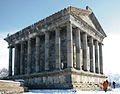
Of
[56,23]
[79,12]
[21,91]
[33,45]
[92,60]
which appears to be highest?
[79,12]

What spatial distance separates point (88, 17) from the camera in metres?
26.5

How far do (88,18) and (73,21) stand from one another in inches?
233

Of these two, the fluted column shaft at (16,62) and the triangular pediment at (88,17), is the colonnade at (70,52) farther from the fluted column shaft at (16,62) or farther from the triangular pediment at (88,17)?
the triangular pediment at (88,17)

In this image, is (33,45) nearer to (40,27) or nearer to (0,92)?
(40,27)

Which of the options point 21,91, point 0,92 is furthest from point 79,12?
point 0,92

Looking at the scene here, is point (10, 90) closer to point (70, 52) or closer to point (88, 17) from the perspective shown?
point (70, 52)

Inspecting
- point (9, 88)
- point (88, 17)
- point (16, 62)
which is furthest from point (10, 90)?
point (88, 17)

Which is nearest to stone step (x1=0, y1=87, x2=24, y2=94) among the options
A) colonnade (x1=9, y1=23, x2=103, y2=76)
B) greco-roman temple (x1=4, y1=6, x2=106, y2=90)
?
greco-roman temple (x1=4, y1=6, x2=106, y2=90)

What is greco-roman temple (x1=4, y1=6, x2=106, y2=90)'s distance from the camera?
65.8 feet

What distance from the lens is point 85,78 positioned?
21.6 metres

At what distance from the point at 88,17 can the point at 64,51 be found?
7084mm

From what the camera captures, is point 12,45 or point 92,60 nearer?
point 92,60

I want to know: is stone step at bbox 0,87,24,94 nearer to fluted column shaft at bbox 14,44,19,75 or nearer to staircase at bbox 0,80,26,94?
staircase at bbox 0,80,26,94

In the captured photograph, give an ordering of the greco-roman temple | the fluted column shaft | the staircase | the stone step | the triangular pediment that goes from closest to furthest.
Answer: the stone step, the staircase, the greco-roman temple, the triangular pediment, the fluted column shaft
